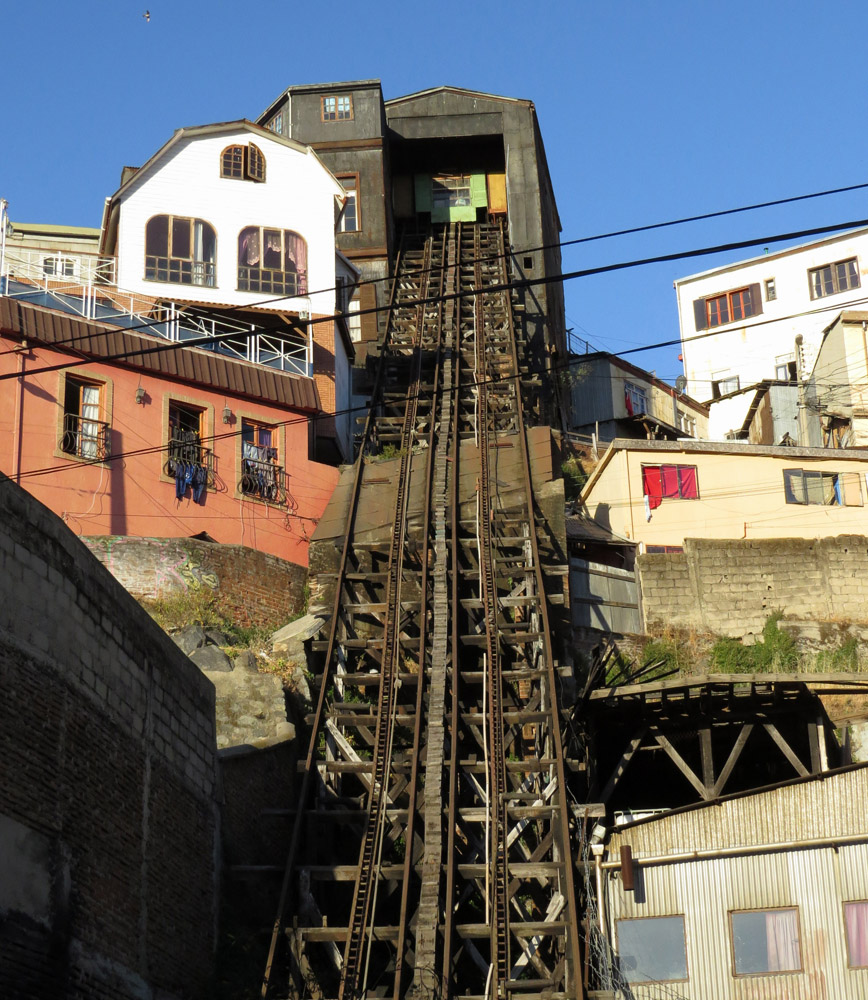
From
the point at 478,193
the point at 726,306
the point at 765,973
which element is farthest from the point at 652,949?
the point at 726,306

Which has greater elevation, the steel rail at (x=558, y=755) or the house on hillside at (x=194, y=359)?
the house on hillside at (x=194, y=359)

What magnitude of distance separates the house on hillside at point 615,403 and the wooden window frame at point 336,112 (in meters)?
10.0

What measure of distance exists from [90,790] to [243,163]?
854 inches

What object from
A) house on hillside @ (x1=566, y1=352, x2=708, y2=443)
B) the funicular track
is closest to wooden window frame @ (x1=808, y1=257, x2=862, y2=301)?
house on hillside @ (x1=566, y1=352, x2=708, y2=443)

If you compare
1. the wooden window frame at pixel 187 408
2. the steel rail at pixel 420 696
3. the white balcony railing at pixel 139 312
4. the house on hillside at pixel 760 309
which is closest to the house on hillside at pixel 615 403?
the house on hillside at pixel 760 309

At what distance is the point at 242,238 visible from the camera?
31297 mm

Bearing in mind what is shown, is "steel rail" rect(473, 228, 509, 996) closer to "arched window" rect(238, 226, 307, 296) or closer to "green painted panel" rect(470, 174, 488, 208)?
"arched window" rect(238, 226, 307, 296)

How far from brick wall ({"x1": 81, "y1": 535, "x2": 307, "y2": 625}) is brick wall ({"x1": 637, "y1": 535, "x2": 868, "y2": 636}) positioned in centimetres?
729

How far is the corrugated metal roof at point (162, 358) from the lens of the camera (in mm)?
24297

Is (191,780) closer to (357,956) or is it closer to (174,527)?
(357,956)

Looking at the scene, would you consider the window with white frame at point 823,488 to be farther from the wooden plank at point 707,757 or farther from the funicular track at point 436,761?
the wooden plank at point 707,757

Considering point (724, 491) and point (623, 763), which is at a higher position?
point (724, 491)

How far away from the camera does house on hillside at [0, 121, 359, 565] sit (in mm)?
24281

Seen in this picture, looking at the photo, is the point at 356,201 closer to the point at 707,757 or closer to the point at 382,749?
the point at 707,757
